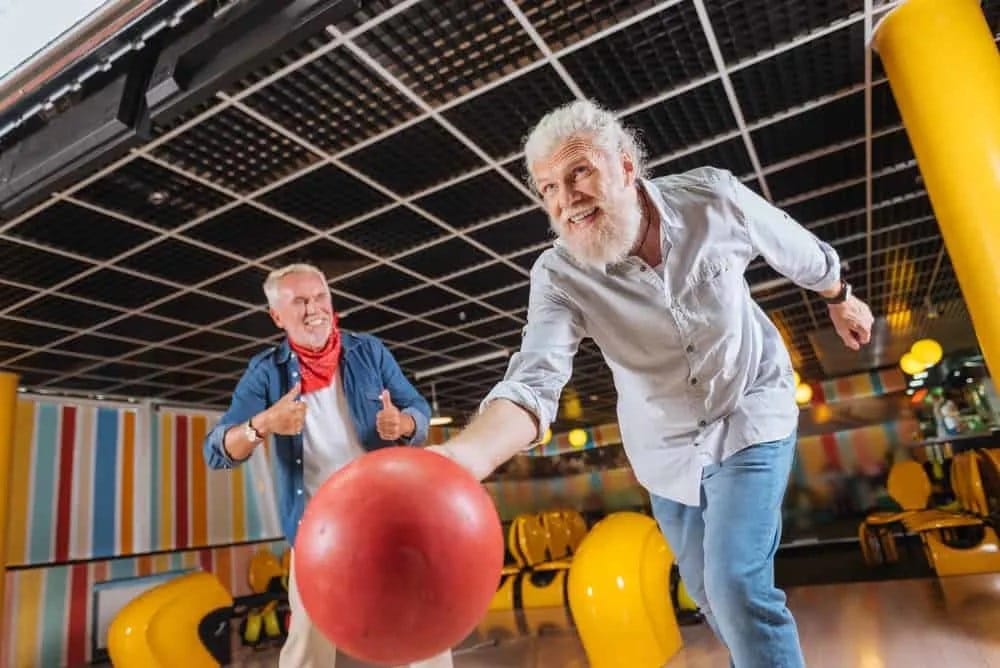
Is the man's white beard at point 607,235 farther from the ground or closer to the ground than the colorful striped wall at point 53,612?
farther from the ground

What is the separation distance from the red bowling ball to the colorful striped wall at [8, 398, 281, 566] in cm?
845

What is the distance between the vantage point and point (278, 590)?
9.15 m

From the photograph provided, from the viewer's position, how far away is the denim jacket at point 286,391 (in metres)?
2.45

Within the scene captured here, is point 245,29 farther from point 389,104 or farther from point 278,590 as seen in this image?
point 278,590

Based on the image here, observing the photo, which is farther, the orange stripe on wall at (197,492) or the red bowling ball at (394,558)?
the orange stripe on wall at (197,492)

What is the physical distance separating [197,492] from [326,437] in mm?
8634

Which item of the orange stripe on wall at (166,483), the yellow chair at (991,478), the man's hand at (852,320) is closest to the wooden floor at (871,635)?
the yellow chair at (991,478)

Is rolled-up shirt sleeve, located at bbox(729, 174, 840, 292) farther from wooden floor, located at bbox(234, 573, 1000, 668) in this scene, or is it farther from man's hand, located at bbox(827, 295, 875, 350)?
wooden floor, located at bbox(234, 573, 1000, 668)

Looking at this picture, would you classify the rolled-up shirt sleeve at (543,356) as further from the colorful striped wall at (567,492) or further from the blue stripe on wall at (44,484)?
the colorful striped wall at (567,492)

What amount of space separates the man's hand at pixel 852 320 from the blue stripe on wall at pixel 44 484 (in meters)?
9.17

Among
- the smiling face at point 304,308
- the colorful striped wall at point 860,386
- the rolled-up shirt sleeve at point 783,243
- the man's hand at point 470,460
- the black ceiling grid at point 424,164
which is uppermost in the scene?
the black ceiling grid at point 424,164

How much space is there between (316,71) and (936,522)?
22.0ft

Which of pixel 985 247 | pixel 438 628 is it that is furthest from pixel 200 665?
pixel 985 247

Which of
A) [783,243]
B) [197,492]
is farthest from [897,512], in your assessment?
[197,492]
